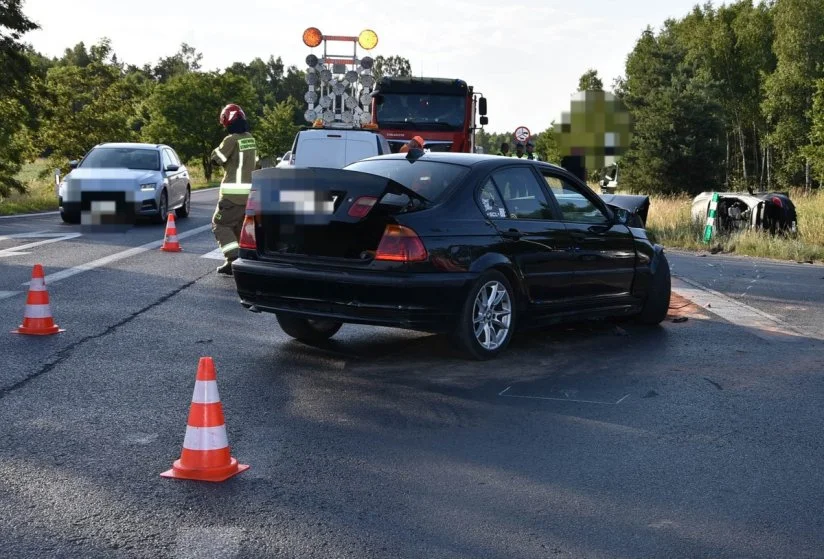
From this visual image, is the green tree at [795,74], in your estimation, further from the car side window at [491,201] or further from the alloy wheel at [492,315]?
the alloy wheel at [492,315]

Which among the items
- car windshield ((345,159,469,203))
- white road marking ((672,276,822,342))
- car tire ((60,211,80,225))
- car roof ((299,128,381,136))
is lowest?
white road marking ((672,276,822,342))

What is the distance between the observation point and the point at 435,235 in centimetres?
813

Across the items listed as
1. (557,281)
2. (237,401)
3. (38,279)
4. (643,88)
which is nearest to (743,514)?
(237,401)

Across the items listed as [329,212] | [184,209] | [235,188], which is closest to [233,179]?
[235,188]

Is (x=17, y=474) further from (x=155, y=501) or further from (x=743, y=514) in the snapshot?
(x=743, y=514)

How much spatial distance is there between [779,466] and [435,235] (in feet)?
10.4

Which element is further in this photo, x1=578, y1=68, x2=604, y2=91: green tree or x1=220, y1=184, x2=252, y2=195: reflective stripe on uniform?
x1=578, y1=68, x2=604, y2=91: green tree

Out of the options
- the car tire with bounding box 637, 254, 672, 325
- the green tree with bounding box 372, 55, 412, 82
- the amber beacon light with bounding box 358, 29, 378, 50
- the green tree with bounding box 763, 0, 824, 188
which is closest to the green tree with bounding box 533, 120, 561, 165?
the green tree with bounding box 763, 0, 824, 188

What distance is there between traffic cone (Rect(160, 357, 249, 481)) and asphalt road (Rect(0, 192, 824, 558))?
0.09m

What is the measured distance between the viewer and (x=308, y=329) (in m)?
9.31

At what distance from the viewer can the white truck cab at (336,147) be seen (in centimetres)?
2059

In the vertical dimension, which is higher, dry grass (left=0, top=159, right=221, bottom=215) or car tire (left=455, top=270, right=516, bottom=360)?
dry grass (left=0, top=159, right=221, bottom=215)

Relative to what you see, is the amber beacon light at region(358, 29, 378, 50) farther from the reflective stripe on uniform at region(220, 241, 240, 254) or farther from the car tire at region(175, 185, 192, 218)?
the reflective stripe on uniform at region(220, 241, 240, 254)

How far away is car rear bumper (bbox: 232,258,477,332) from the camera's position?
7965 mm
